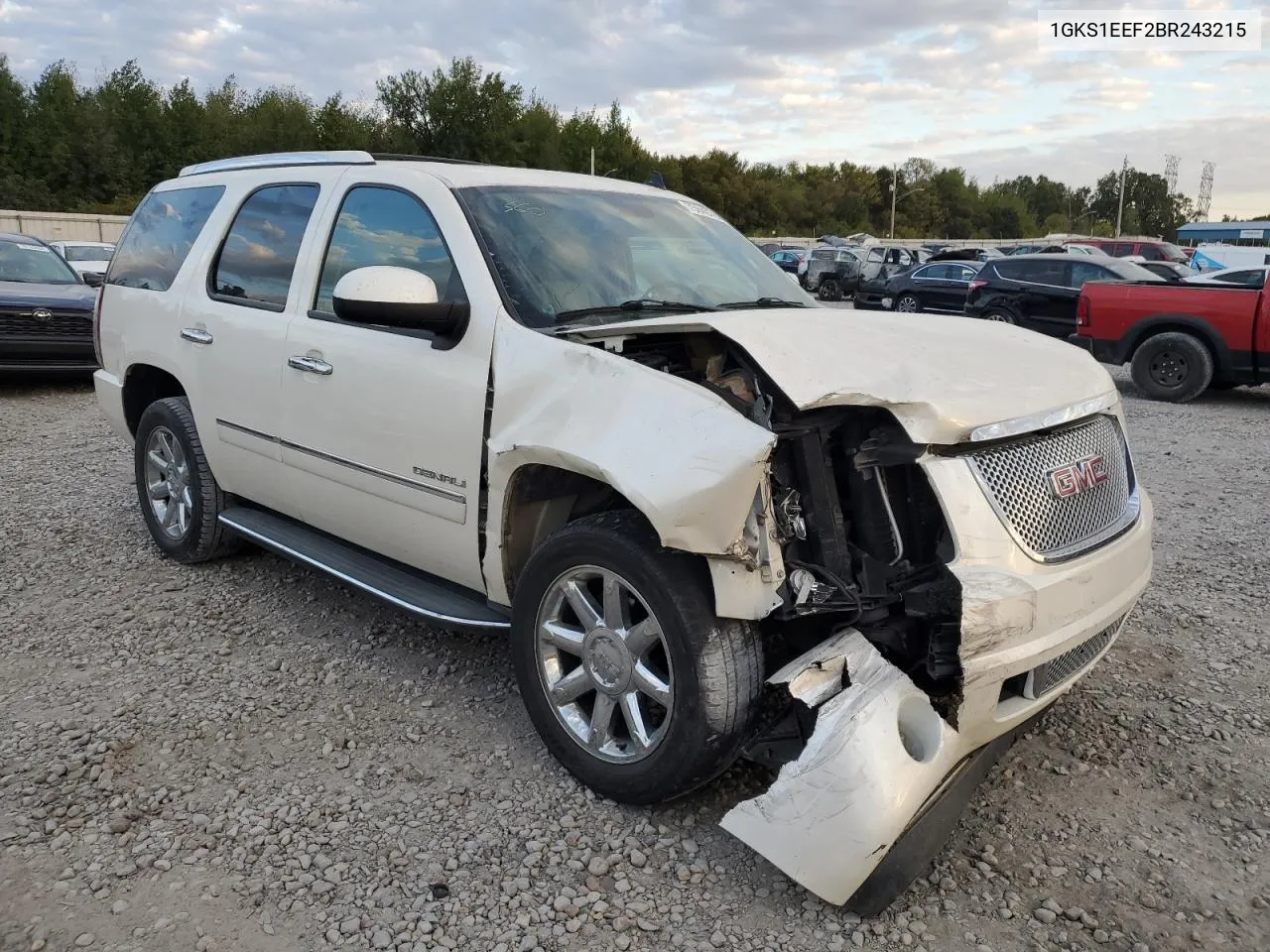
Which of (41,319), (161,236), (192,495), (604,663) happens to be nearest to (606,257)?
(604,663)

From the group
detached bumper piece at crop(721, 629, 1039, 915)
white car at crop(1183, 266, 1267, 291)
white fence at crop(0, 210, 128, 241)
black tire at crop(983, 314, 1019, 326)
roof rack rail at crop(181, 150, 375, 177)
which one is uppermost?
white fence at crop(0, 210, 128, 241)

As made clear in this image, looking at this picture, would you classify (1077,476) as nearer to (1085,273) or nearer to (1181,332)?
(1181,332)

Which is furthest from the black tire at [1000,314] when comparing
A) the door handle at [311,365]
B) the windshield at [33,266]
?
the door handle at [311,365]

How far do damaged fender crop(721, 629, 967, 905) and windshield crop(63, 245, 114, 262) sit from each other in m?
17.7

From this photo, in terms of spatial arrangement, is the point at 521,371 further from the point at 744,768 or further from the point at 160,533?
the point at 160,533

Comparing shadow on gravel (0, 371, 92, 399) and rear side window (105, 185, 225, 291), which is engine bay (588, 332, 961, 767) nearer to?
rear side window (105, 185, 225, 291)

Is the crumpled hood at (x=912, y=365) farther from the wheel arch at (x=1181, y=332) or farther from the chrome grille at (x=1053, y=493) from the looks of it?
the wheel arch at (x=1181, y=332)

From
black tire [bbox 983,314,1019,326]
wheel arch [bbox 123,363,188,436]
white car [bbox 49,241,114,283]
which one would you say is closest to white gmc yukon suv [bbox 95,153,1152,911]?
wheel arch [bbox 123,363,188,436]

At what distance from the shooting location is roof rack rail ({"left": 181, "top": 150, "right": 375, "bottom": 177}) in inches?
152

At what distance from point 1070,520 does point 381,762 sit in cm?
229

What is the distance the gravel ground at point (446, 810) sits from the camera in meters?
2.43

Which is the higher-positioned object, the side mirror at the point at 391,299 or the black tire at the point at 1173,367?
the side mirror at the point at 391,299

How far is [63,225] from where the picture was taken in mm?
31484

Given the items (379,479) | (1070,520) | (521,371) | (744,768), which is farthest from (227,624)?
(1070,520)
